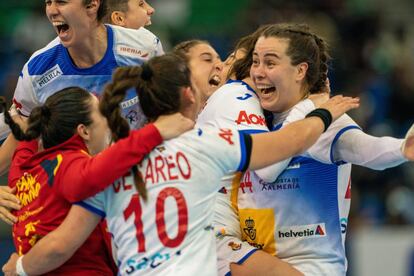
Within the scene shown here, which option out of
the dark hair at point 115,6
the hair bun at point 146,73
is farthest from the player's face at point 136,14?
the hair bun at point 146,73

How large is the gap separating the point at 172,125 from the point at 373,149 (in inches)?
49.8

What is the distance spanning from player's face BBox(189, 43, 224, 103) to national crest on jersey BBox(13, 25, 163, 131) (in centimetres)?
33

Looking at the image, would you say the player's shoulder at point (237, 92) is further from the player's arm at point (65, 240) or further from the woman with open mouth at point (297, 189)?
the player's arm at point (65, 240)

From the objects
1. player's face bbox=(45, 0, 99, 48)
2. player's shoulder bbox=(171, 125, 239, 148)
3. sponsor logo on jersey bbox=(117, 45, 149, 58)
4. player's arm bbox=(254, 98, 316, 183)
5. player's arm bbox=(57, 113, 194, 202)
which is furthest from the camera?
sponsor logo on jersey bbox=(117, 45, 149, 58)

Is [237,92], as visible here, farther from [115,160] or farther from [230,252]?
[115,160]

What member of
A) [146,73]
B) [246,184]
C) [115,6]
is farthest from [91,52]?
[146,73]

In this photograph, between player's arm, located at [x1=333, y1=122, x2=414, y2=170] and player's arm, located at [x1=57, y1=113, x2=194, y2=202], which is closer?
player's arm, located at [x1=57, y1=113, x2=194, y2=202]

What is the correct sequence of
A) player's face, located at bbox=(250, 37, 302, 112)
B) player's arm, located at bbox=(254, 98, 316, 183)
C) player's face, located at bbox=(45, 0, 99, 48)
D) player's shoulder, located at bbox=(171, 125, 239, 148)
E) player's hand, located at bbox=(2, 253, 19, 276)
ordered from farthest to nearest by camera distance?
player's face, located at bbox=(45, 0, 99, 48) < player's face, located at bbox=(250, 37, 302, 112) < player's arm, located at bbox=(254, 98, 316, 183) < player's hand, located at bbox=(2, 253, 19, 276) < player's shoulder, located at bbox=(171, 125, 239, 148)

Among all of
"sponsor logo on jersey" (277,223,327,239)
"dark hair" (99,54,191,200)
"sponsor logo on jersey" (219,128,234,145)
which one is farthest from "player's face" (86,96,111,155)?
"sponsor logo on jersey" (277,223,327,239)

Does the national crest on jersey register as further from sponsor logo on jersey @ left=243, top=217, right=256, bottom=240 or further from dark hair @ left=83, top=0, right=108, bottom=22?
sponsor logo on jersey @ left=243, top=217, right=256, bottom=240

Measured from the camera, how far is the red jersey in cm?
443

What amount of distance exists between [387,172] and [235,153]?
26.6 ft

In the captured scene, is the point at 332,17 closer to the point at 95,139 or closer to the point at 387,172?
the point at 387,172

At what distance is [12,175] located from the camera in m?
5.12
